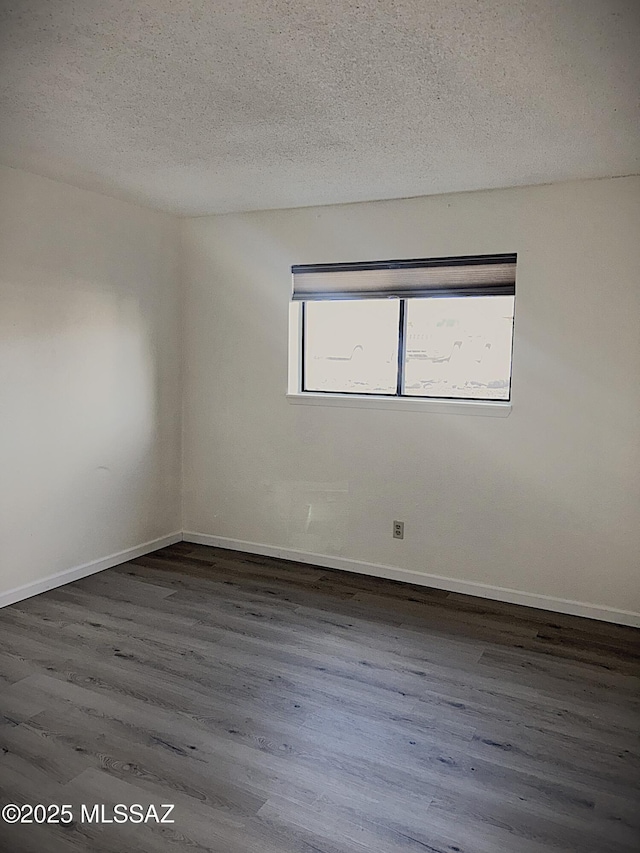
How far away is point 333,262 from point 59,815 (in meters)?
3.27

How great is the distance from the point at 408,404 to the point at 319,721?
204 centimetres

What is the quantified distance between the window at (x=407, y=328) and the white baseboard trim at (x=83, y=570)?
146 centimetres

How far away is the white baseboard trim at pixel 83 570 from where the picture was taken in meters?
3.72

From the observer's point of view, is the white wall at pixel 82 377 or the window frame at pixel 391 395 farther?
the window frame at pixel 391 395

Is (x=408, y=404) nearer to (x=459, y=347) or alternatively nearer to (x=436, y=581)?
(x=459, y=347)

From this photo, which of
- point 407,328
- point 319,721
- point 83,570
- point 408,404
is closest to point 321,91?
point 407,328

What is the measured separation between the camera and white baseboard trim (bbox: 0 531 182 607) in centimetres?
372

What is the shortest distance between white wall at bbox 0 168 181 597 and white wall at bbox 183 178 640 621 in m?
0.26

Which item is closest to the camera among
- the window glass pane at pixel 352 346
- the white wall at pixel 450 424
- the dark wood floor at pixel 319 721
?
the dark wood floor at pixel 319 721

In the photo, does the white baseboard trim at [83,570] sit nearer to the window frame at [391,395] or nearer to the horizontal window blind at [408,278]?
the window frame at [391,395]

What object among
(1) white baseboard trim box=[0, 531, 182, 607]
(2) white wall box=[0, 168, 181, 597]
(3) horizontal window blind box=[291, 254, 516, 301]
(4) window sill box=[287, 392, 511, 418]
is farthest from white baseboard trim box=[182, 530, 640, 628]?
(3) horizontal window blind box=[291, 254, 516, 301]

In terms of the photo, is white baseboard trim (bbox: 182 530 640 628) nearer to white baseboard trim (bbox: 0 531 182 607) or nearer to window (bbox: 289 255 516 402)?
white baseboard trim (bbox: 0 531 182 607)

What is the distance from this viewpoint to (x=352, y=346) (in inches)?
174

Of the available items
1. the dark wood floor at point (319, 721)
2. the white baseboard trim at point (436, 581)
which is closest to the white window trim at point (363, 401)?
the white baseboard trim at point (436, 581)
